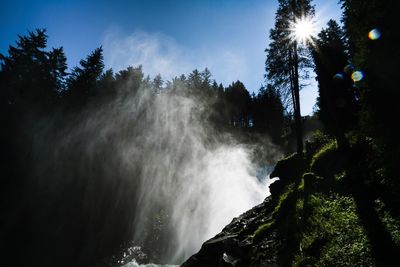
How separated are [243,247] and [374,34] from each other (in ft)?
26.8

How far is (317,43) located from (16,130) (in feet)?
108

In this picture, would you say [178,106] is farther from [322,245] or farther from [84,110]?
[322,245]

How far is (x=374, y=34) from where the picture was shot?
652 centimetres

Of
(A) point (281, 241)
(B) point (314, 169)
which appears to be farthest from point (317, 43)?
(A) point (281, 241)

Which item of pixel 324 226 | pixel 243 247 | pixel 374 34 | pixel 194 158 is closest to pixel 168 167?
pixel 194 158


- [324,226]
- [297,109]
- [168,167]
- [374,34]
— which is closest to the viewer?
[374,34]

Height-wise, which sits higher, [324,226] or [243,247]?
[324,226]

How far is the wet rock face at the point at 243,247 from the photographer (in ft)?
27.9

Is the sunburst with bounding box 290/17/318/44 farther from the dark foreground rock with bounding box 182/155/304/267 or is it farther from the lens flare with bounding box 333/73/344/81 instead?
the dark foreground rock with bounding box 182/155/304/267

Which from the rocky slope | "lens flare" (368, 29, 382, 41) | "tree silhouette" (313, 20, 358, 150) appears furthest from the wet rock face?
"tree silhouette" (313, 20, 358, 150)

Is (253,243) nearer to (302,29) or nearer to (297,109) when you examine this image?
(297,109)

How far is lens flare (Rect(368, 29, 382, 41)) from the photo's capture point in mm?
6457

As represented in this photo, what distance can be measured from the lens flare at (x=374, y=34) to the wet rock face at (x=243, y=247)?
693 centimetres

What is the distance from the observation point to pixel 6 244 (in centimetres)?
2233
